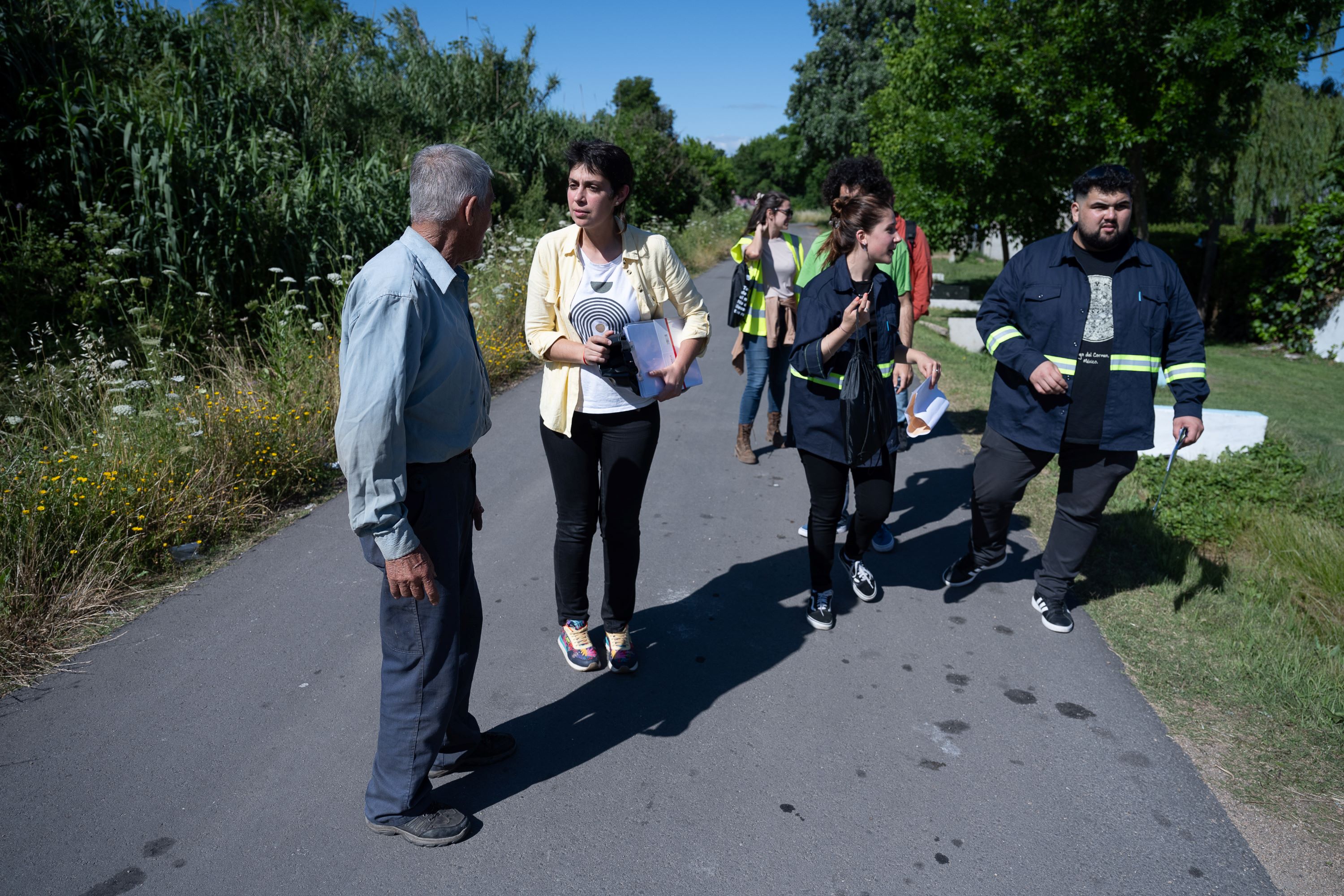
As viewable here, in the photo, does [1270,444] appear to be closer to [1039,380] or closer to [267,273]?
[1039,380]

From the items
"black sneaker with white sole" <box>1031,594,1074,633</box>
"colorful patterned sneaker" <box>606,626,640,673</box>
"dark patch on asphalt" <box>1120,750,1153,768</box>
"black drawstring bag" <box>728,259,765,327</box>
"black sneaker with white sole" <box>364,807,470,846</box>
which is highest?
"black drawstring bag" <box>728,259,765,327</box>

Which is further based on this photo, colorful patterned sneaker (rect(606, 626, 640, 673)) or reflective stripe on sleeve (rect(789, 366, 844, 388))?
reflective stripe on sleeve (rect(789, 366, 844, 388))

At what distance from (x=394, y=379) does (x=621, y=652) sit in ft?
5.84

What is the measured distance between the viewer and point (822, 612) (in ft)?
12.7

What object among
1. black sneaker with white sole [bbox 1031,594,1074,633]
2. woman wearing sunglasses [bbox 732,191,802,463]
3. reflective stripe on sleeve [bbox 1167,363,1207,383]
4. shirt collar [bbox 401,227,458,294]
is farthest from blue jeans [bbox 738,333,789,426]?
shirt collar [bbox 401,227,458,294]

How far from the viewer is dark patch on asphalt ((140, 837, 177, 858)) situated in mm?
2402

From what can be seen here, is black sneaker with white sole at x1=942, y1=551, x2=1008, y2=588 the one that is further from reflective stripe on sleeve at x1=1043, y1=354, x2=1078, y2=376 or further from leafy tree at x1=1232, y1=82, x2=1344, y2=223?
leafy tree at x1=1232, y1=82, x2=1344, y2=223

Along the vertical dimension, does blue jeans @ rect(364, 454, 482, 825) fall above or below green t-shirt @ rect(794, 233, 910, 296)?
below

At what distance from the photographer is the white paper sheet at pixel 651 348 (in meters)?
3.06

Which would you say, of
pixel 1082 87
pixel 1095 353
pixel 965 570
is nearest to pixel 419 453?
pixel 1095 353

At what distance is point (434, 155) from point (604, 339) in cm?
94

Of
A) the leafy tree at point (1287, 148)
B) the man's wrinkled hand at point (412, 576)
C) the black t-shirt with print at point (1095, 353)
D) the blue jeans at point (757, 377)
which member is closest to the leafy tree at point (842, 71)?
the leafy tree at point (1287, 148)

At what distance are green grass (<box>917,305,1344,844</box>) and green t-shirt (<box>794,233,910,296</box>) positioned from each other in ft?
6.00

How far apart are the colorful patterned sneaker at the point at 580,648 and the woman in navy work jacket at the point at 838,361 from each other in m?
1.11
